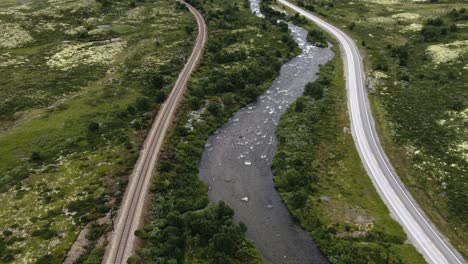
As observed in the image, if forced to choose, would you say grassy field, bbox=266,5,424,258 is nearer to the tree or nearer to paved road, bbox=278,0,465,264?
the tree

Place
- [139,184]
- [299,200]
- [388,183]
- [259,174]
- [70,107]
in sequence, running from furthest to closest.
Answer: [70,107]
[259,174]
[388,183]
[139,184]
[299,200]

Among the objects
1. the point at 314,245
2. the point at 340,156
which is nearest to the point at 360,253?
the point at 314,245

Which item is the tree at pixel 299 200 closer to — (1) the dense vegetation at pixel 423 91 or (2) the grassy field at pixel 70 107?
(1) the dense vegetation at pixel 423 91

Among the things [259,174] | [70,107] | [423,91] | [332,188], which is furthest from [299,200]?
[70,107]

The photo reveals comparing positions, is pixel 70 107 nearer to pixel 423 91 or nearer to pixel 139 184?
pixel 139 184

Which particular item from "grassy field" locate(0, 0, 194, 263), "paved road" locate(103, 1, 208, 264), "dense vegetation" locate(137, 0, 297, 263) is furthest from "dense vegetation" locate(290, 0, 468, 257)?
"grassy field" locate(0, 0, 194, 263)

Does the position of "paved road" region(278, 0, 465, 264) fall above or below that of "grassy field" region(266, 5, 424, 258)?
above
